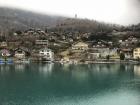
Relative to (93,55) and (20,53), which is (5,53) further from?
(93,55)

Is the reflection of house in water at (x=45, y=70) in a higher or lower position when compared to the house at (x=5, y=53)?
lower

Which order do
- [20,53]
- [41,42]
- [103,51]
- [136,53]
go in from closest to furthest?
1. [136,53]
2. [20,53]
3. [103,51]
4. [41,42]

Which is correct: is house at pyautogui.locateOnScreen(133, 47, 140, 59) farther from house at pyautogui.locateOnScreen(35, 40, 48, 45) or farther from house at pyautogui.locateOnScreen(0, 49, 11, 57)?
house at pyautogui.locateOnScreen(0, 49, 11, 57)

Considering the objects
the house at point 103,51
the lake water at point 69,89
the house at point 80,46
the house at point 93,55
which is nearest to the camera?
the lake water at point 69,89

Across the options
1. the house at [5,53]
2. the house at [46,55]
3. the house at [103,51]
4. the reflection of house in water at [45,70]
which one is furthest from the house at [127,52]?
the house at [5,53]

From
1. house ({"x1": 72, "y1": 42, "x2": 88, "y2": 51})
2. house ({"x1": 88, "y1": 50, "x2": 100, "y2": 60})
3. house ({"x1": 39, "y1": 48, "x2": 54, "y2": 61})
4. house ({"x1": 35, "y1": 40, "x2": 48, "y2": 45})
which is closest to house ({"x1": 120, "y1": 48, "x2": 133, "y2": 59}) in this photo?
house ({"x1": 88, "y1": 50, "x2": 100, "y2": 60})

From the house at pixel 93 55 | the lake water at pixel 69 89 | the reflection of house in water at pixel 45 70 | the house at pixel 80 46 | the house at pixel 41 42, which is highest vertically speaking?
the house at pixel 41 42

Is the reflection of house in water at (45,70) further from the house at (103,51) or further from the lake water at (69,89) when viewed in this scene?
the house at (103,51)

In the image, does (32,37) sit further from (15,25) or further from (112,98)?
(112,98)

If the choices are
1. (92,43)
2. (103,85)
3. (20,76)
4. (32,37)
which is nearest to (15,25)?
(32,37)

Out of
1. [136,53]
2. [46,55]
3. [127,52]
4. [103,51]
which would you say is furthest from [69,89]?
[103,51]
